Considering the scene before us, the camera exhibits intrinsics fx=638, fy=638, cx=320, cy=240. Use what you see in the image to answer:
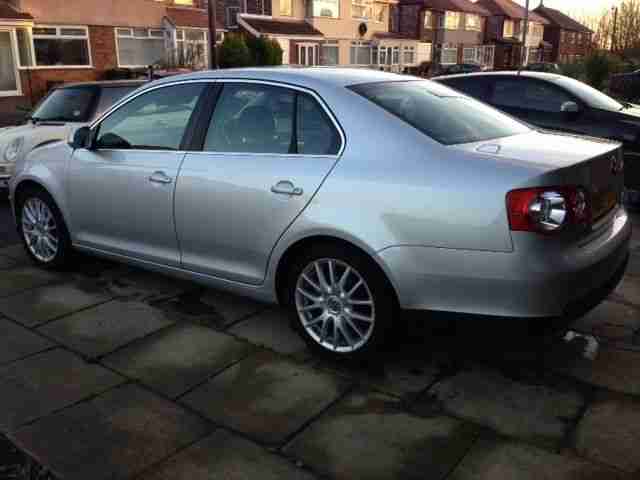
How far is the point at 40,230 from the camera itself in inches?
214

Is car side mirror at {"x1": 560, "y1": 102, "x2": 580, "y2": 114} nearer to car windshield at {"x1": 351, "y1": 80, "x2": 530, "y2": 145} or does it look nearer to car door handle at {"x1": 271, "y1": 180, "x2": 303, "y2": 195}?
car windshield at {"x1": 351, "y1": 80, "x2": 530, "y2": 145}

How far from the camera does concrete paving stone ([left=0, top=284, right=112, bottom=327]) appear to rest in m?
4.51

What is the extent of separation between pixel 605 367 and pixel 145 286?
3.36m

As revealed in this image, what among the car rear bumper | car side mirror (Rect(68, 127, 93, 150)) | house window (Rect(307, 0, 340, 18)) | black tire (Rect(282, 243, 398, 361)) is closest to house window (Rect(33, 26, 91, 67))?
house window (Rect(307, 0, 340, 18))

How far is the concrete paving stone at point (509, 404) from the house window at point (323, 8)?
40629 millimetres

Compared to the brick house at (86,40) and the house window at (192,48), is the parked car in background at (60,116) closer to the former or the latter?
the brick house at (86,40)

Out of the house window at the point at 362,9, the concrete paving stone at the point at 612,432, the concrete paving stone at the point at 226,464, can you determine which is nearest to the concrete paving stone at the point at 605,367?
the concrete paving stone at the point at 612,432

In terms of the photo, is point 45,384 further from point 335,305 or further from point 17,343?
point 335,305

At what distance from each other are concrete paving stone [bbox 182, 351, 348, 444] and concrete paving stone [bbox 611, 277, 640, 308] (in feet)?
7.93

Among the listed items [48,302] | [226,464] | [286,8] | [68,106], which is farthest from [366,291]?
[286,8]

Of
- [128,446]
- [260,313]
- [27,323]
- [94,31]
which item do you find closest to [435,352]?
[260,313]

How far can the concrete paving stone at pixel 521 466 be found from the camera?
106 inches

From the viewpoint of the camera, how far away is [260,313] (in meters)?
4.51

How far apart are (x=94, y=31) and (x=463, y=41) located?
4041 cm
